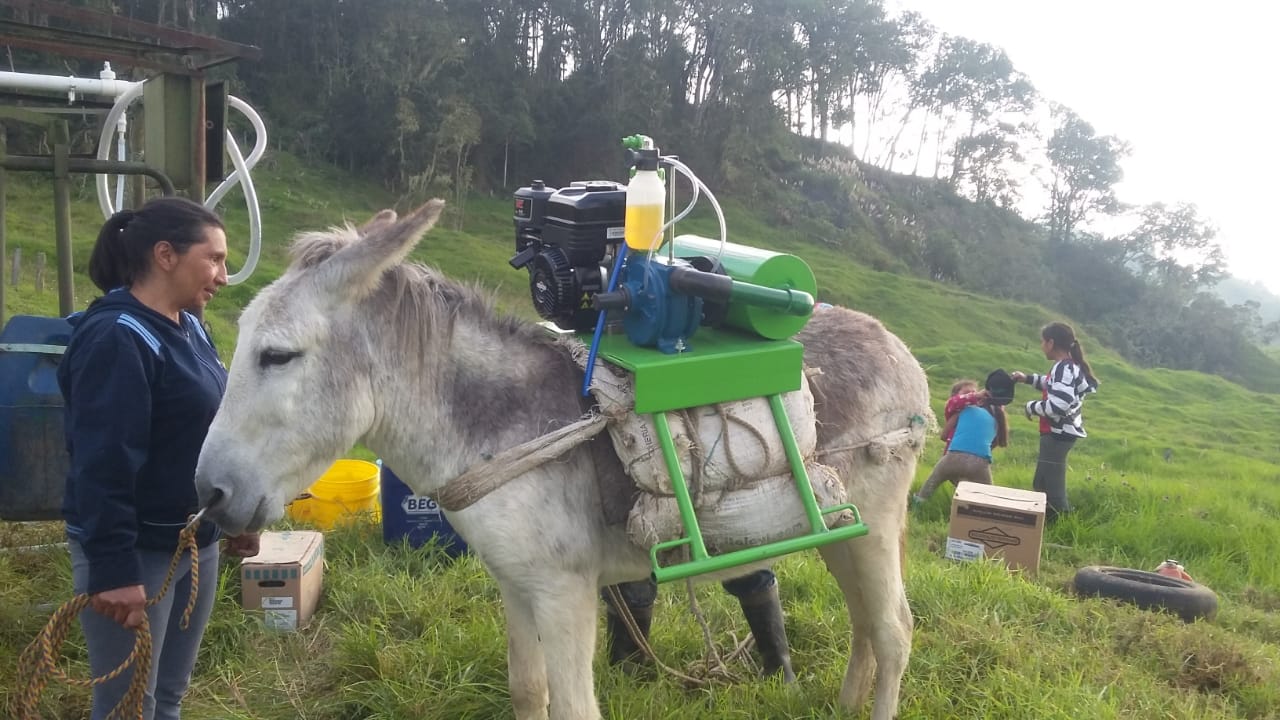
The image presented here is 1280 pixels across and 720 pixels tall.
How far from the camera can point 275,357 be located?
2223 mm

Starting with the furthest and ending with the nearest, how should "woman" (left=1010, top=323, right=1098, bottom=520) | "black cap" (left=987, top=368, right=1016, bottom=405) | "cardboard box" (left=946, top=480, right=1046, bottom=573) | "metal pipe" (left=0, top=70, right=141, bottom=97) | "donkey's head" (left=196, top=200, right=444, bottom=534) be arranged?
1. "woman" (left=1010, top=323, right=1098, bottom=520)
2. "black cap" (left=987, top=368, right=1016, bottom=405)
3. "cardboard box" (left=946, top=480, right=1046, bottom=573)
4. "metal pipe" (left=0, top=70, right=141, bottom=97)
5. "donkey's head" (left=196, top=200, right=444, bottom=534)

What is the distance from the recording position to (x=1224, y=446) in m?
13.6

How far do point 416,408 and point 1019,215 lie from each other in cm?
4603

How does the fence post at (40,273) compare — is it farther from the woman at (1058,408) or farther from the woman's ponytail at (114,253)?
the woman at (1058,408)

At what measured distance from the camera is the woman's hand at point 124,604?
2227 mm

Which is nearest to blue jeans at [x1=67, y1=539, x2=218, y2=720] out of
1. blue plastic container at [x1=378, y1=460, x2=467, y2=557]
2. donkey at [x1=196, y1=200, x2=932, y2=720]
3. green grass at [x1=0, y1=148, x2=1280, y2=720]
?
donkey at [x1=196, y1=200, x2=932, y2=720]

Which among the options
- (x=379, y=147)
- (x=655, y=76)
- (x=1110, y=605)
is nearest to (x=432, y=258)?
(x=379, y=147)

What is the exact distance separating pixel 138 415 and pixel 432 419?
775mm

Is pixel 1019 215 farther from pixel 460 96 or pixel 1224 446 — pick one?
pixel 1224 446

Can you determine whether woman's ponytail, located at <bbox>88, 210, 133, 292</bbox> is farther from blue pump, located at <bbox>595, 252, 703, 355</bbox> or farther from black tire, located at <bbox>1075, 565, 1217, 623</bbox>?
black tire, located at <bbox>1075, 565, 1217, 623</bbox>

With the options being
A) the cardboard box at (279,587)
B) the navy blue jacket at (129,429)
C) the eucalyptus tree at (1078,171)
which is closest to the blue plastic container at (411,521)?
the cardboard box at (279,587)

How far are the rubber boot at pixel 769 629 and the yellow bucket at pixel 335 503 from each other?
262cm

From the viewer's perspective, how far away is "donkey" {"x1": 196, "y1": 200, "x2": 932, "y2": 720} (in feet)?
7.25

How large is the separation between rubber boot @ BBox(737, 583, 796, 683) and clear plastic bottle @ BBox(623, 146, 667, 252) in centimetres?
198
